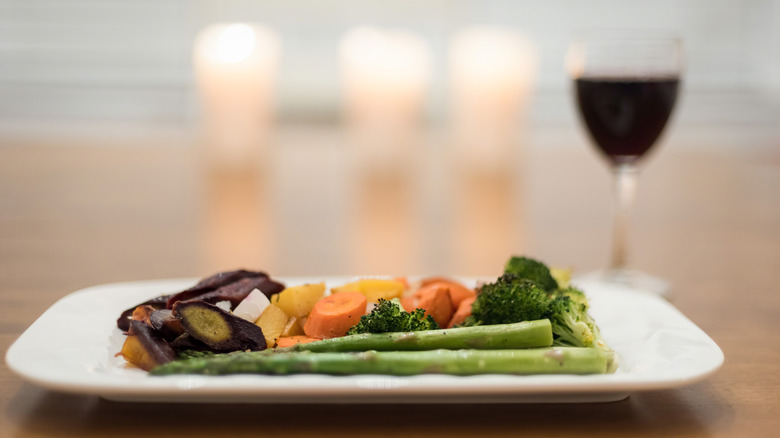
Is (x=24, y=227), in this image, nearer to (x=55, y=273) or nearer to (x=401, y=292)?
(x=55, y=273)

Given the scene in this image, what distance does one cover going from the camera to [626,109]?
2.00 m

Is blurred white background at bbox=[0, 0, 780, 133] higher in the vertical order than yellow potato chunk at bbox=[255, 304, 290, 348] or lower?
higher

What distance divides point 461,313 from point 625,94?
0.83 m

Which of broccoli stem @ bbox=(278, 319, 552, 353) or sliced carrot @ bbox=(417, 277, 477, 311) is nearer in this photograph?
broccoli stem @ bbox=(278, 319, 552, 353)

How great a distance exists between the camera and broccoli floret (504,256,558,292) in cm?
154

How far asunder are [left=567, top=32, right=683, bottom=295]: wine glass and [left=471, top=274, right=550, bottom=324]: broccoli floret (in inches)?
24.8

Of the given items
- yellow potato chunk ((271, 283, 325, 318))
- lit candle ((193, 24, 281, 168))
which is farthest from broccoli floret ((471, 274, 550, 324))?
lit candle ((193, 24, 281, 168))

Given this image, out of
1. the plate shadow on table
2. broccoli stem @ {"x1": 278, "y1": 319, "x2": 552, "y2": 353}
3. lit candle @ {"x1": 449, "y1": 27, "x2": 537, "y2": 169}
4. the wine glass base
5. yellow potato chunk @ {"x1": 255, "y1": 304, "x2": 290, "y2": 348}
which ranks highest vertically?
lit candle @ {"x1": 449, "y1": 27, "x2": 537, "y2": 169}

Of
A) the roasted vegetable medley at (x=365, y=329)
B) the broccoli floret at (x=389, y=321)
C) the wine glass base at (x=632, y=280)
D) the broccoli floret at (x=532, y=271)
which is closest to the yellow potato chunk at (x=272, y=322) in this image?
the roasted vegetable medley at (x=365, y=329)

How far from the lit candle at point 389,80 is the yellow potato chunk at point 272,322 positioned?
2032mm

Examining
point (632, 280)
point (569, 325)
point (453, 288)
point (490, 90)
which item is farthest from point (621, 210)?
point (490, 90)

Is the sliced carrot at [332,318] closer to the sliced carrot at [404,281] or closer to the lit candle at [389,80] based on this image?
the sliced carrot at [404,281]

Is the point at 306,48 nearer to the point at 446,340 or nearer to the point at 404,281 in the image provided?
the point at 404,281

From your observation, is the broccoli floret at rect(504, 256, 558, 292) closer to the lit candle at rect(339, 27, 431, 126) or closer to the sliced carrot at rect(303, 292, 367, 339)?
the sliced carrot at rect(303, 292, 367, 339)
